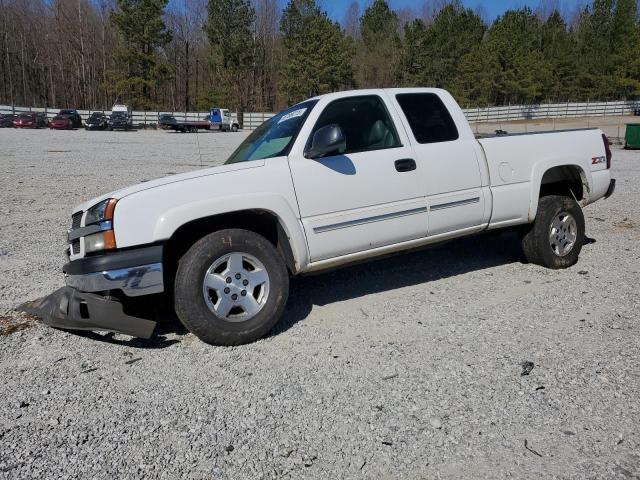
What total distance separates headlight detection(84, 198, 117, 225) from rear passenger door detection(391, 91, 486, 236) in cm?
246

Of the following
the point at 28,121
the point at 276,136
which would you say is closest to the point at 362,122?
the point at 276,136

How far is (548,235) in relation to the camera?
5.50 m

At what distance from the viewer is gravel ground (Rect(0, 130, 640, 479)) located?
8.75 ft

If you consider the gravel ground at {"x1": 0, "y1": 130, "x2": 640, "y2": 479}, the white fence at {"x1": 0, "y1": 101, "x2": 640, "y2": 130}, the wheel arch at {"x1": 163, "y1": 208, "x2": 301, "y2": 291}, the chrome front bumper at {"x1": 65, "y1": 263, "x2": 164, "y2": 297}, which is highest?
the white fence at {"x1": 0, "y1": 101, "x2": 640, "y2": 130}

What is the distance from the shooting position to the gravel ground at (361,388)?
105 inches

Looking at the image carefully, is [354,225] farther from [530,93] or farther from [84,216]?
[530,93]

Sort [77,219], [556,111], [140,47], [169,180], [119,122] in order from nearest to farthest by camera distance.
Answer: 1. [169,180]
2. [77,219]
3. [119,122]
4. [140,47]
5. [556,111]

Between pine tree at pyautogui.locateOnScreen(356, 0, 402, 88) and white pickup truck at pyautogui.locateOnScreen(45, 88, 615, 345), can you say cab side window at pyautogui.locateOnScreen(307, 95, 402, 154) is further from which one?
pine tree at pyautogui.locateOnScreen(356, 0, 402, 88)

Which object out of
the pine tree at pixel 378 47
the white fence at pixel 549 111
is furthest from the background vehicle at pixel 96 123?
the pine tree at pixel 378 47

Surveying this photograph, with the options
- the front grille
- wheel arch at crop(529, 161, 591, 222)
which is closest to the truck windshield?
the front grille

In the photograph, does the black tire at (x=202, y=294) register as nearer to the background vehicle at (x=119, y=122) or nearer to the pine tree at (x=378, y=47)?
the background vehicle at (x=119, y=122)

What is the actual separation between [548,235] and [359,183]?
7.74ft

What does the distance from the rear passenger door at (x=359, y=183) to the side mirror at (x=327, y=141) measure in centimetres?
13

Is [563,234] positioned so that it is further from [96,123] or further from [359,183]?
[96,123]
